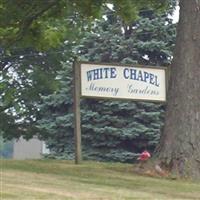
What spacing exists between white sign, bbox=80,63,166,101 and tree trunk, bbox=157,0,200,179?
2.27 meters

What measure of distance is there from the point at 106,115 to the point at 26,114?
10.3 meters

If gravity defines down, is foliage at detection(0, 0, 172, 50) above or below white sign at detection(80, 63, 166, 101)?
above

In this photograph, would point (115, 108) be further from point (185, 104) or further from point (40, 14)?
point (185, 104)

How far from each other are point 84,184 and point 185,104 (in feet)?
12.1

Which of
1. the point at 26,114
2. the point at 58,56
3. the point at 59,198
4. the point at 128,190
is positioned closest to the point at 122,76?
the point at 128,190

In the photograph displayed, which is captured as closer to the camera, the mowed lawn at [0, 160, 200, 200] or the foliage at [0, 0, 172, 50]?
the mowed lawn at [0, 160, 200, 200]

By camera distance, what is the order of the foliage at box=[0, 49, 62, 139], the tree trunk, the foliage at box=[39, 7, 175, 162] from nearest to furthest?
the tree trunk → the foliage at box=[39, 7, 175, 162] → the foliage at box=[0, 49, 62, 139]

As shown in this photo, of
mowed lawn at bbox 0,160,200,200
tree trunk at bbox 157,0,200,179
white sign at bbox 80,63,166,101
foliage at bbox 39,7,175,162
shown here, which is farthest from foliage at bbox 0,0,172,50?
foliage at bbox 39,7,175,162

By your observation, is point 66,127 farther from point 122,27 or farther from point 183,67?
point 183,67

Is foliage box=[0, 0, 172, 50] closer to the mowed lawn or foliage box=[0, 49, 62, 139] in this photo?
the mowed lawn

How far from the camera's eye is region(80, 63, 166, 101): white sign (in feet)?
57.4

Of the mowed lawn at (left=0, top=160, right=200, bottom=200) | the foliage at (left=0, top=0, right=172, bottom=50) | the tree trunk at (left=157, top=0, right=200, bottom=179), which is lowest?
the mowed lawn at (left=0, top=160, right=200, bottom=200)

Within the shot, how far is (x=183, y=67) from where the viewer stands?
15438 millimetres

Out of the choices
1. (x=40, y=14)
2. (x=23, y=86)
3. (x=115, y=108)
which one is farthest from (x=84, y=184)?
(x=23, y=86)
